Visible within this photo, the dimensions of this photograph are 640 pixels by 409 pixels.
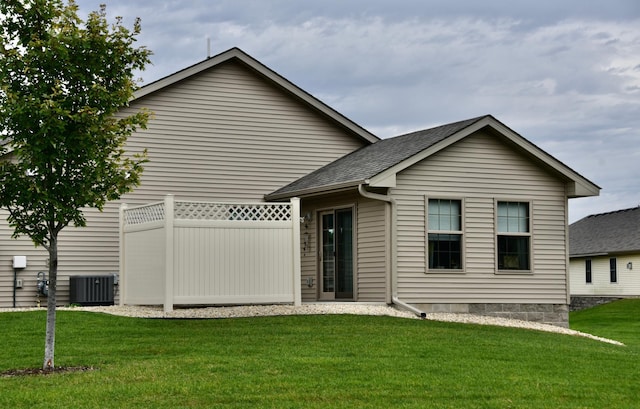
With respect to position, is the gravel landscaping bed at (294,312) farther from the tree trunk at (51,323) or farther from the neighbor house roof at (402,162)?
the tree trunk at (51,323)

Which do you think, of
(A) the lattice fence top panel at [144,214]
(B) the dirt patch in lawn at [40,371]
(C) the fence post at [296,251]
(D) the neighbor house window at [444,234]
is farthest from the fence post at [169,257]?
(D) the neighbor house window at [444,234]

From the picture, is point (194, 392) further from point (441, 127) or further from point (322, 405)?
point (441, 127)

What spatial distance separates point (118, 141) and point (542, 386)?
6261mm

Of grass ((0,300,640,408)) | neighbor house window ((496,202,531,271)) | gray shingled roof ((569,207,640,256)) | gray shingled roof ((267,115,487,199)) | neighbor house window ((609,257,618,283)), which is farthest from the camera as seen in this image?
neighbor house window ((609,257,618,283))

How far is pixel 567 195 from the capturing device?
21.6m

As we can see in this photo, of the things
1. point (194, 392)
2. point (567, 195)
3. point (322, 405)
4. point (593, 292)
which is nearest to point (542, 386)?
point (322, 405)

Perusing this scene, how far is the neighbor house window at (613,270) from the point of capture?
46.6 m

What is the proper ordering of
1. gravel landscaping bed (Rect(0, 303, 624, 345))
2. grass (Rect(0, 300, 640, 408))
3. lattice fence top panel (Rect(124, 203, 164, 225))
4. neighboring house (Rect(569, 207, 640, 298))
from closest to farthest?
1. grass (Rect(0, 300, 640, 408))
2. gravel landscaping bed (Rect(0, 303, 624, 345))
3. lattice fence top panel (Rect(124, 203, 164, 225))
4. neighboring house (Rect(569, 207, 640, 298))

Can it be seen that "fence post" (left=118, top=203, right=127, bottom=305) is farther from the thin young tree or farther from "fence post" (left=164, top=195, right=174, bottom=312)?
the thin young tree

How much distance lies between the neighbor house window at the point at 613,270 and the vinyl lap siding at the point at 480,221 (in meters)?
26.7

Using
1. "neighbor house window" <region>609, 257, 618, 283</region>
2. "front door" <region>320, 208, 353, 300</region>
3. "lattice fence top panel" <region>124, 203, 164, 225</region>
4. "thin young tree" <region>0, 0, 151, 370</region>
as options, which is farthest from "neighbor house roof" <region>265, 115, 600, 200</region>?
"neighbor house window" <region>609, 257, 618, 283</region>

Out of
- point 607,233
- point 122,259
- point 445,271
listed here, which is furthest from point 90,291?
point 607,233

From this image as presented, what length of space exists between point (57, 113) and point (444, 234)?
10.6 metres

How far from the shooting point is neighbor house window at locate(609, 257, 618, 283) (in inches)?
1834
